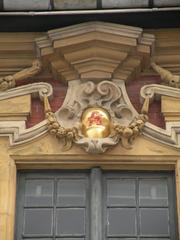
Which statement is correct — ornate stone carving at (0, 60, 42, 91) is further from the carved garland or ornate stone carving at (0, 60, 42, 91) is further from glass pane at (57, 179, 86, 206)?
glass pane at (57, 179, 86, 206)

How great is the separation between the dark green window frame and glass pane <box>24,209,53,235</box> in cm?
Answer: 1

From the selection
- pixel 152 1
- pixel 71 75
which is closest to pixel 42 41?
pixel 71 75

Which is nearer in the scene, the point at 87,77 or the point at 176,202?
the point at 176,202

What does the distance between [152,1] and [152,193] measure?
185cm

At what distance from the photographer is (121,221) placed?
304 inches

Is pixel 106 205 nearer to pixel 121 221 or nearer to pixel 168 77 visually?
pixel 121 221

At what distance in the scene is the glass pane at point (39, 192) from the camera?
784cm

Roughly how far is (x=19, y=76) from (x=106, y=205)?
157 cm

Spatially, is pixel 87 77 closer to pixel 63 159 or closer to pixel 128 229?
pixel 63 159

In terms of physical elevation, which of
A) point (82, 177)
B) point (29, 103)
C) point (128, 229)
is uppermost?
point (29, 103)

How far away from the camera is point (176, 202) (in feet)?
25.5

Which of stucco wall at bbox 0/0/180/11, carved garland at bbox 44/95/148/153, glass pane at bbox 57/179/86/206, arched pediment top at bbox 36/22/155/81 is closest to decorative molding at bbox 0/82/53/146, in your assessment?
carved garland at bbox 44/95/148/153

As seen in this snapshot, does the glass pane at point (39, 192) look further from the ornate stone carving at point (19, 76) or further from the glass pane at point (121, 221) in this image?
the ornate stone carving at point (19, 76)

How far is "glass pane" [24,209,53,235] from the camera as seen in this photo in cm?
767
